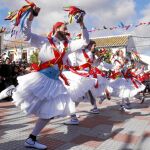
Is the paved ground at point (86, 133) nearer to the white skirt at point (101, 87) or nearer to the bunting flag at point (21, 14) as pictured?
the white skirt at point (101, 87)

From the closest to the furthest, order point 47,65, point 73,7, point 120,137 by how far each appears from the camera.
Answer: point 47,65
point 73,7
point 120,137

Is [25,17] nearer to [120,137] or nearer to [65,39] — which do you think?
[65,39]

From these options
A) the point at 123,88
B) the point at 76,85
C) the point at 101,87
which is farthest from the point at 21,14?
the point at 123,88

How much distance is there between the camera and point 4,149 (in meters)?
4.68

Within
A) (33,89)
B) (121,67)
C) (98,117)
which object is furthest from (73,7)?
(121,67)

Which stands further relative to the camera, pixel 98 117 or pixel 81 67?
pixel 98 117

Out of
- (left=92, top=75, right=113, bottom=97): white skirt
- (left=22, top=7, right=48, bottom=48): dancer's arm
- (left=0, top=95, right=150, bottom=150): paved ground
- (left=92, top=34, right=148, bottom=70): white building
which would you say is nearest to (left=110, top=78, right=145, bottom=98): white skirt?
(left=92, top=75, right=113, bottom=97): white skirt

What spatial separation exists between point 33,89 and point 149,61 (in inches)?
1985

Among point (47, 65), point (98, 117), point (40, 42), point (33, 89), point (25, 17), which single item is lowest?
point (98, 117)

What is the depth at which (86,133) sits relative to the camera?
19.7 feet

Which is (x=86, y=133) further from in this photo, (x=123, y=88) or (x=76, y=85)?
(x=123, y=88)

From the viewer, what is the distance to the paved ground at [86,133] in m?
5.11

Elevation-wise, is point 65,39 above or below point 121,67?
above

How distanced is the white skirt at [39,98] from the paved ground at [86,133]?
1.96 ft
